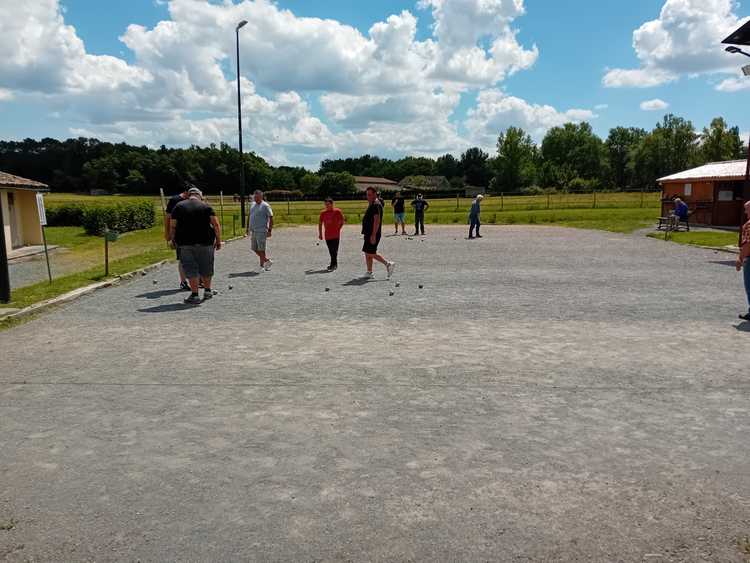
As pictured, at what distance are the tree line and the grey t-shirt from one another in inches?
3001

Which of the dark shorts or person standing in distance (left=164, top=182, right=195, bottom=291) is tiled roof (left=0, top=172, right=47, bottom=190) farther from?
the dark shorts

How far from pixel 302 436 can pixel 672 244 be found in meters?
19.4

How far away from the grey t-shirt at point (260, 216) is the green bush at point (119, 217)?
15502mm

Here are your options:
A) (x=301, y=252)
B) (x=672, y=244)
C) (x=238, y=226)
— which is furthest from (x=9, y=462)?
(x=238, y=226)

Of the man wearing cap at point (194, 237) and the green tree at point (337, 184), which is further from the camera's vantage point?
the green tree at point (337, 184)

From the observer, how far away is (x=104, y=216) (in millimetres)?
26984

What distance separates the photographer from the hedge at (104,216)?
27.0m

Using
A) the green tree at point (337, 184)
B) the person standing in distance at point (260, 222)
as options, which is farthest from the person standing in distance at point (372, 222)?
the green tree at point (337, 184)

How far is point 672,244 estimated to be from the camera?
67.1 ft

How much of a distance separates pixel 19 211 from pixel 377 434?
834 inches

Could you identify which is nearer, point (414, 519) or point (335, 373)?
point (414, 519)

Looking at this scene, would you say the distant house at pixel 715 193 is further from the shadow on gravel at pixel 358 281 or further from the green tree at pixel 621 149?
the green tree at pixel 621 149

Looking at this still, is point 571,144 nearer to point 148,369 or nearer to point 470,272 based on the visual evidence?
point 470,272

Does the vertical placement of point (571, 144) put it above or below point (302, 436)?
above
